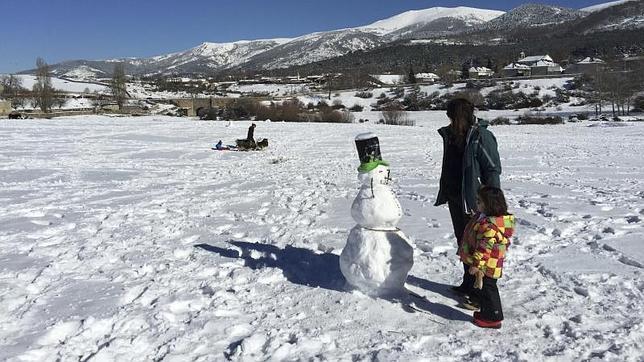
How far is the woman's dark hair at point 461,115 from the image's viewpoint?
4.86m

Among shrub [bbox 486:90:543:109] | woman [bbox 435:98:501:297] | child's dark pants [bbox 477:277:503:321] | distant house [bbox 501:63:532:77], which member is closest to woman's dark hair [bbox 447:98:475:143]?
woman [bbox 435:98:501:297]

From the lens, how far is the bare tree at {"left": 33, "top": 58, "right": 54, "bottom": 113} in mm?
80750

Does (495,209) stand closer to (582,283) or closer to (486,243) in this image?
(486,243)

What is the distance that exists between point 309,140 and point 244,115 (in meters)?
36.6

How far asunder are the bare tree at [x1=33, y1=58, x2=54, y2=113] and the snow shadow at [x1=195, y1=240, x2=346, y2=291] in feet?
239

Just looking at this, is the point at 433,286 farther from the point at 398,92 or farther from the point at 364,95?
the point at 398,92

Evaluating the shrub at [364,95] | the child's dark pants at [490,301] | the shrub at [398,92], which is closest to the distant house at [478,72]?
the shrub at [398,92]

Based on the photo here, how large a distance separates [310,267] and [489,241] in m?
2.71

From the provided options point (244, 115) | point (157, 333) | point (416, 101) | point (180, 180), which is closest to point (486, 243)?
point (157, 333)

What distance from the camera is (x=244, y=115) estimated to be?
61.8 metres

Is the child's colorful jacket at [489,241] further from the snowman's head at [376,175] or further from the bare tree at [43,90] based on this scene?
the bare tree at [43,90]

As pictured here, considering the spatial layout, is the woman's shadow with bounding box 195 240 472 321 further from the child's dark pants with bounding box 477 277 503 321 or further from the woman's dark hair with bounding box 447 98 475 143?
the woman's dark hair with bounding box 447 98 475 143

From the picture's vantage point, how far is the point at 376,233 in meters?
5.18

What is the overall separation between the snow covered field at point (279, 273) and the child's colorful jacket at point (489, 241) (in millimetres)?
618
